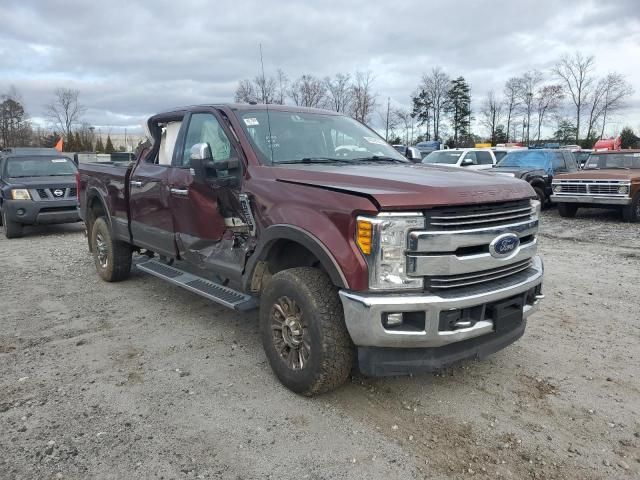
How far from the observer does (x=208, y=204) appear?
434 cm

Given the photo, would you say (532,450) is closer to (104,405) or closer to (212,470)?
(212,470)

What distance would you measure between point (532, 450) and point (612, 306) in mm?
3196

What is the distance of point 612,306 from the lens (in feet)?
17.9

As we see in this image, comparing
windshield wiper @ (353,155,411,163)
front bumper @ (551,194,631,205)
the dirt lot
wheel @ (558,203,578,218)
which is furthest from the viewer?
wheel @ (558,203,578,218)

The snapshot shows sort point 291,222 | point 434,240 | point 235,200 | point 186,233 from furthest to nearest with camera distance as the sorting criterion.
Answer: point 186,233, point 235,200, point 291,222, point 434,240

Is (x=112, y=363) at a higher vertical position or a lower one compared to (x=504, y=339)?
lower

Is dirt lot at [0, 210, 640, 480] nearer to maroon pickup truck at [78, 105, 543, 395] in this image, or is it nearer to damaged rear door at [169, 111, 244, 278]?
maroon pickup truck at [78, 105, 543, 395]

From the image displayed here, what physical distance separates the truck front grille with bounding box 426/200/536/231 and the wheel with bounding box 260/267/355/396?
2.60 feet

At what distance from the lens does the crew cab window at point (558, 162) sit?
15039mm

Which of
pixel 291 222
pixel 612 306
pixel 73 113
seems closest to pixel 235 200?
pixel 291 222

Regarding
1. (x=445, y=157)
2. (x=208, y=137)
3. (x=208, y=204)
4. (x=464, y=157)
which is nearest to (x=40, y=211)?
(x=208, y=137)

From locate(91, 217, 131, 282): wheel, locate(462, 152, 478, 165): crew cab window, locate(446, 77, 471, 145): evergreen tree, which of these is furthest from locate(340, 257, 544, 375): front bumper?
locate(446, 77, 471, 145): evergreen tree

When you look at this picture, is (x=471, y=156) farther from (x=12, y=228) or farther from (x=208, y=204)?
(x=208, y=204)

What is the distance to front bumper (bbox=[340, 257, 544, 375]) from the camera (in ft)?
9.75
